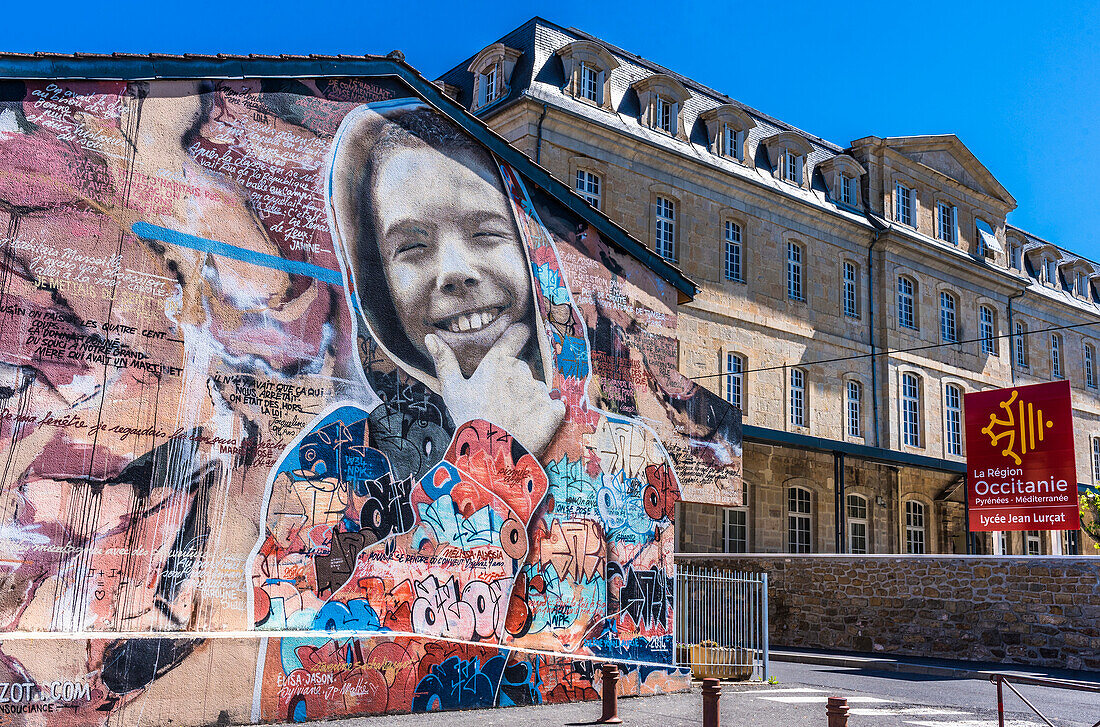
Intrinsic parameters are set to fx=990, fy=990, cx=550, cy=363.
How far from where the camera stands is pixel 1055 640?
55.6ft

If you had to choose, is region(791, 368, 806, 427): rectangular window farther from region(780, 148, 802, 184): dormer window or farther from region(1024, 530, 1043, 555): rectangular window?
region(1024, 530, 1043, 555): rectangular window

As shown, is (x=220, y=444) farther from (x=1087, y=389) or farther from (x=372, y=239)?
(x=1087, y=389)

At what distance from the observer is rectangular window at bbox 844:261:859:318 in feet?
96.0

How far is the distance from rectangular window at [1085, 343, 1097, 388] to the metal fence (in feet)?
92.0

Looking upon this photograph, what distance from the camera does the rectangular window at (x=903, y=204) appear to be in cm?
3134

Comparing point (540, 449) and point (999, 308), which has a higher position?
point (999, 308)

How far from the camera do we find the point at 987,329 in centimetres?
3316

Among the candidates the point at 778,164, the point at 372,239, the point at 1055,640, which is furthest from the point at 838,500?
the point at 372,239

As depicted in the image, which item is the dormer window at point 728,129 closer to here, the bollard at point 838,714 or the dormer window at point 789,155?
the dormer window at point 789,155

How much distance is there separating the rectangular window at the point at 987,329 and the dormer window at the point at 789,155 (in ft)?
28.1

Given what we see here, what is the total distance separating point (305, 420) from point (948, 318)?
27.0 metres

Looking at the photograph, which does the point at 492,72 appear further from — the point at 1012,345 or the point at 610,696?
the point at 1012,345

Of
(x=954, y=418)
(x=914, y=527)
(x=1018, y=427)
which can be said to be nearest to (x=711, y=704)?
(x=1018, y=427)

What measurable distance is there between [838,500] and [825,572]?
4658 millimetres
